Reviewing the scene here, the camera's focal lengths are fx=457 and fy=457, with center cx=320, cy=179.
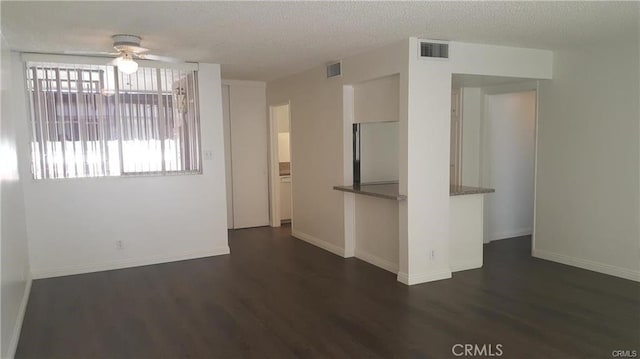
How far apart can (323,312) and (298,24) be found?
244 centimetres

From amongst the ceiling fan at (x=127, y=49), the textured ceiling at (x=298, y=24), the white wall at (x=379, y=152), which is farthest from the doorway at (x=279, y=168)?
the ceiling fan at (x=127, y=49)

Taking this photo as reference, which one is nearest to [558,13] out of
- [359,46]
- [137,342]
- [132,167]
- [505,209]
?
[359,46]

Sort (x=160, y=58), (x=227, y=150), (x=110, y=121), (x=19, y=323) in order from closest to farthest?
1. (x=19, y=323)
2. (x=110, y=121)
3. (x=160, y=58)
4. (x=227, y=150)

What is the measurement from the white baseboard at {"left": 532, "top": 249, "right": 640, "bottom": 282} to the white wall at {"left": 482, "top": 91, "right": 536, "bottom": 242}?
35.7 inches

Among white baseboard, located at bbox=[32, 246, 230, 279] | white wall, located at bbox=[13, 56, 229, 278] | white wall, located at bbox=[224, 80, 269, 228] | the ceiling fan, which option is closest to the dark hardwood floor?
white baseboard, located at bbox=[32, 246, 230, 279]

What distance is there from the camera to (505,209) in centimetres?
657

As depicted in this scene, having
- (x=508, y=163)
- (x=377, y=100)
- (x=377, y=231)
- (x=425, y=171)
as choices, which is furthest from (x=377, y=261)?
(x=508, y=163)

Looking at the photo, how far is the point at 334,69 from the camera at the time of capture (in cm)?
565

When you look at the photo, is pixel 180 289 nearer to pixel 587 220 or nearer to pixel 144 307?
pixel 144 307

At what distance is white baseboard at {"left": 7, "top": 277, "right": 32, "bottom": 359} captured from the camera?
10.3 ft

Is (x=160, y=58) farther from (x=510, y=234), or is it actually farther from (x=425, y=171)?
(x=510, y=234)

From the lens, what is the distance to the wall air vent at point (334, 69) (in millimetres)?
5543

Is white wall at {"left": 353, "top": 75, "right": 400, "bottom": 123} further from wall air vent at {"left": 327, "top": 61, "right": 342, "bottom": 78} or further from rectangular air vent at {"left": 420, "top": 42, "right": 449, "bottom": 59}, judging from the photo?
rectangular air vent at {"left": 420, "top": 42, "right": 449, "bottom": 59}

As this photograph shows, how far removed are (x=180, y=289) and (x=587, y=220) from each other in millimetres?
4435
